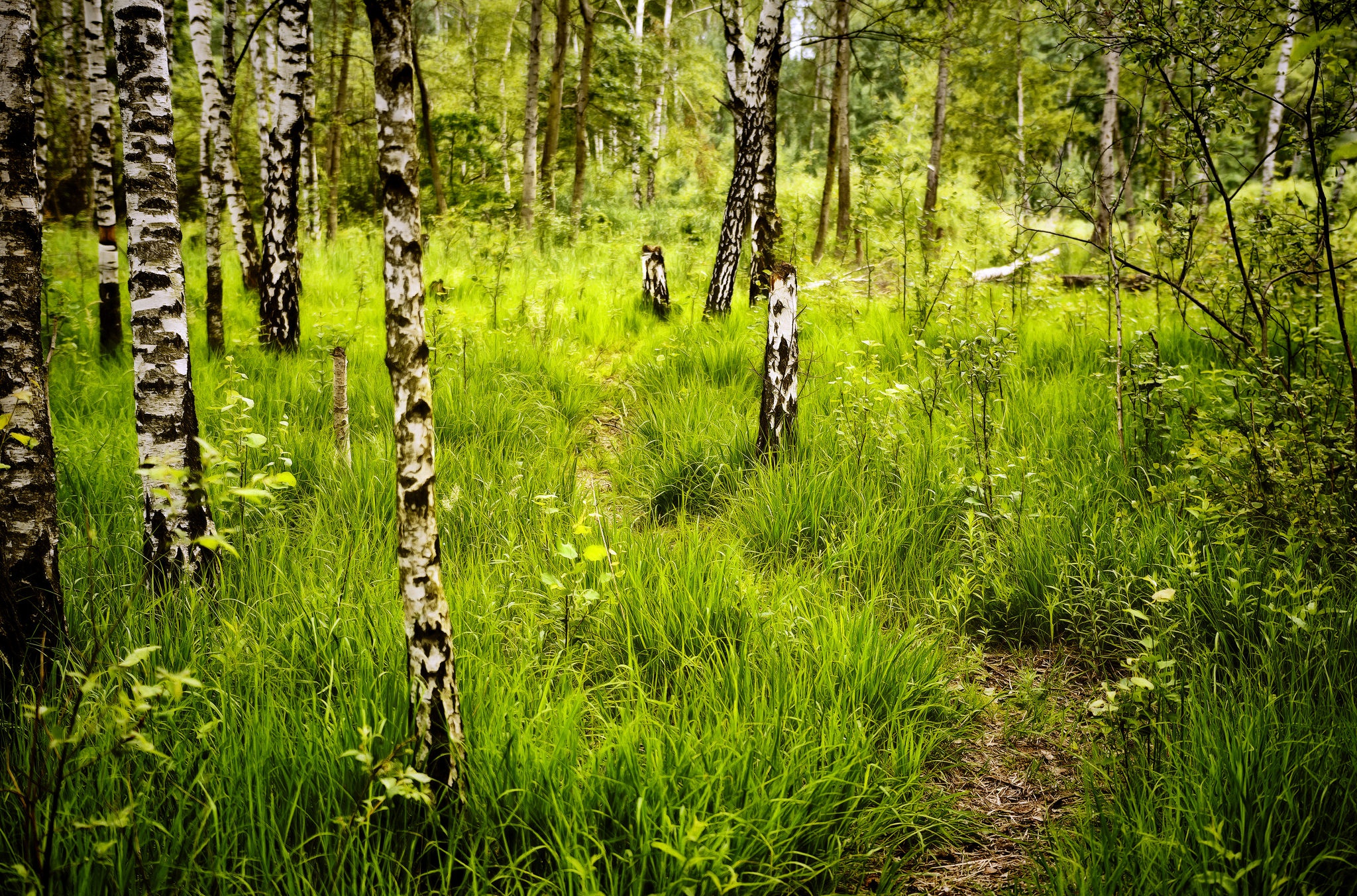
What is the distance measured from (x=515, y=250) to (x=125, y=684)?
9.05m

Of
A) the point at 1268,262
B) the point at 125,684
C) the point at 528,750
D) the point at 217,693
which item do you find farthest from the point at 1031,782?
the point at 1268,262

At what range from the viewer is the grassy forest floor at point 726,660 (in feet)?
6.21

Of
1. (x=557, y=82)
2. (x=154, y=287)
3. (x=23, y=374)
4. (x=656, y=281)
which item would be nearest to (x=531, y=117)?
(x=557, y=82)

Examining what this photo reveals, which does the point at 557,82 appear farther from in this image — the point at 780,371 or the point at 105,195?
the point at 780,371

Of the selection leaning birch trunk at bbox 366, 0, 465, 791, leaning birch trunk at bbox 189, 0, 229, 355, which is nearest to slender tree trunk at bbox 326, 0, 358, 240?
leaning birch trunk at bbox 189, 0, 229, 355

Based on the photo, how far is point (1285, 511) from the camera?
315cm

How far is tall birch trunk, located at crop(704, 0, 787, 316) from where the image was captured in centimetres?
753

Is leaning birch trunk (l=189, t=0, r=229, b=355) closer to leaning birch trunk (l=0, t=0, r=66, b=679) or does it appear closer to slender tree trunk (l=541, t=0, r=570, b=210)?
leaning birch trunk (l=0, t=0, r=66, b=679)

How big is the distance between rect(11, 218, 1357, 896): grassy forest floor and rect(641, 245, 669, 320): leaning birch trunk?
294 cm

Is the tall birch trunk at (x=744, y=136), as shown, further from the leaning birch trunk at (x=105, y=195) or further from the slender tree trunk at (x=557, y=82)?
the leaning birch trunk at (x=105, y=195)

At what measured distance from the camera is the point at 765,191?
805 cm

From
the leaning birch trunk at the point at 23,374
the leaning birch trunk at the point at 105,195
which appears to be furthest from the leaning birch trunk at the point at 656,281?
the leaning birch trunk at the point at 23,374

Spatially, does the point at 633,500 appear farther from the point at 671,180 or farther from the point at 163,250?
the point at 671,180

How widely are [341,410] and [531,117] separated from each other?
965cm
